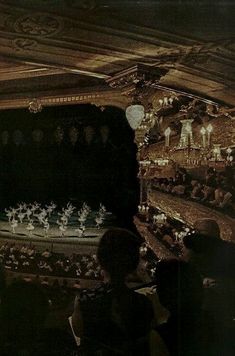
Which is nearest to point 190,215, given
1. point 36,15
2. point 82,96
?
point 82,96

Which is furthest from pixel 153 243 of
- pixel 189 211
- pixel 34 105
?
pixel 34 105

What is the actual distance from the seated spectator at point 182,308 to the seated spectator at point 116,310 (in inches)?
4.3

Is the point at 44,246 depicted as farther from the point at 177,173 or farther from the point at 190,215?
the point at 190,215

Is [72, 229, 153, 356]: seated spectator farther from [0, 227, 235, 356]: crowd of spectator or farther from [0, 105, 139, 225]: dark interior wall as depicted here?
[0, 105, 139, 225]: dark interior wall

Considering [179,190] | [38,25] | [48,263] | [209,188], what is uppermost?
[38,25]

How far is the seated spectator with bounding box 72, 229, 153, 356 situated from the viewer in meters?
1.96

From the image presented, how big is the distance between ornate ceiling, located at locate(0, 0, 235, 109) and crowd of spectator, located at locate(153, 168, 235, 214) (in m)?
0.97

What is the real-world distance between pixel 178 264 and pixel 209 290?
205mm

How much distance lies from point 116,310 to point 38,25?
167 centimetres

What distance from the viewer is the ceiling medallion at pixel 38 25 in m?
2.64

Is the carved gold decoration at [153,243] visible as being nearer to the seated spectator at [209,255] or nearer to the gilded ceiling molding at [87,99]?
the gilded ceiling molding at [87,99]

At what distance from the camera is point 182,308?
6.27ft

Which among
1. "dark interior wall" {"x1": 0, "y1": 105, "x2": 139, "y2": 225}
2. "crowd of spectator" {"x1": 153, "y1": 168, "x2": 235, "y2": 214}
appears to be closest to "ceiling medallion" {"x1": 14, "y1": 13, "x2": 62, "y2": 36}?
"crowd of spectator" {"x1": 153, "y1": 168, "x2": 235, "y2": 214}

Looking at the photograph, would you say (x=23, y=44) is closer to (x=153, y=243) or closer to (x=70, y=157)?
(x=153, y=243)
